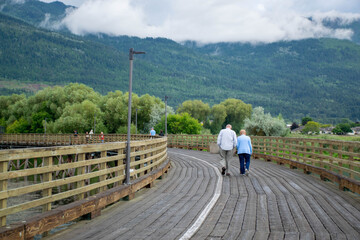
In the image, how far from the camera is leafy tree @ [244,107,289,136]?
7500 centimetres

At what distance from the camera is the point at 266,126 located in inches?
2995

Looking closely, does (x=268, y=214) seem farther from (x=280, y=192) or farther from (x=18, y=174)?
(x=18, y=174)

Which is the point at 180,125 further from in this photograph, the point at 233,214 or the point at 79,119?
the point at 233,214

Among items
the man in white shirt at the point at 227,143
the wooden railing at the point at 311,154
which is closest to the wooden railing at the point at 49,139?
the wooden railing at the point at 311,154

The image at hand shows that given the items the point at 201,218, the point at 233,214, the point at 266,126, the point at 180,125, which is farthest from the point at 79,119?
the point at 201,218

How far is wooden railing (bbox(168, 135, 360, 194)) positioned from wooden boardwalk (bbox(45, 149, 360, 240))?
59 cm

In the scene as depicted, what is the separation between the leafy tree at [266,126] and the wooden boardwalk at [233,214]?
6397 centimetres

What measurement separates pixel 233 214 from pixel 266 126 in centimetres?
6963

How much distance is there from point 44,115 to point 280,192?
3576 inches

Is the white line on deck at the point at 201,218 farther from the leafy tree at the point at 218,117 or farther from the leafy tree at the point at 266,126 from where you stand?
the leafy tree at the point at 218,117

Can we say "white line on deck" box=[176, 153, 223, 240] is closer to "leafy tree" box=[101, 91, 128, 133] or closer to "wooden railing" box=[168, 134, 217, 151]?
"wooden railing" box=[168, 134, 217, 151]

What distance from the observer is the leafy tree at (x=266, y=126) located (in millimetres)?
75000

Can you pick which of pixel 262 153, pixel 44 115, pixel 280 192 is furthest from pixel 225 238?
pixel 44 115

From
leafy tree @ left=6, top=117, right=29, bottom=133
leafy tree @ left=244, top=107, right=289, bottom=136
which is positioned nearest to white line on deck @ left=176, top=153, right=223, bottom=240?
leafy tree @ left=244, top=107, right=289, bottom=136
